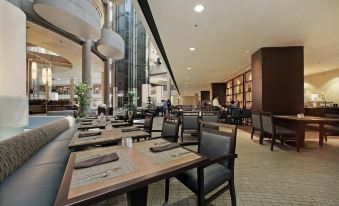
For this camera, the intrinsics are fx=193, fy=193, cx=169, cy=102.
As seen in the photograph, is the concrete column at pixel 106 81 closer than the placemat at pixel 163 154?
No

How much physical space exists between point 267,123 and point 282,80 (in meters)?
Answer: 1.79

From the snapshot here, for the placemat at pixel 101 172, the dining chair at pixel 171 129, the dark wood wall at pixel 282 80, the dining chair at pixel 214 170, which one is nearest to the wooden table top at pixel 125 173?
the placemat at pixel 101 172

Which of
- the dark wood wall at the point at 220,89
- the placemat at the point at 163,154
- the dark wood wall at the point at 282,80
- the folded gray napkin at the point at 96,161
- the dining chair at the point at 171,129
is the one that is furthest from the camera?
the dark wood wall at the point at 220,89

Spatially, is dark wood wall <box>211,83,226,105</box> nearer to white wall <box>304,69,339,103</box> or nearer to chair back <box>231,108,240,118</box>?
white wall <box>304,69,339,103</box>

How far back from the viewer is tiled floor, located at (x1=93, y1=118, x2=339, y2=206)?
7.32 feet

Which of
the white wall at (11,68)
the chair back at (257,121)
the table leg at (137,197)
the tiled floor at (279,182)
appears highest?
the white wall at (11,68)

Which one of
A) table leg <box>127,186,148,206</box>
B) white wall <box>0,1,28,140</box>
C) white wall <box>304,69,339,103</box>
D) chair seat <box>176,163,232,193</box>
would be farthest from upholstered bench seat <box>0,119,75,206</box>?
white wall <box>304,69,339,103</box>

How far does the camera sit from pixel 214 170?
192 centimetres

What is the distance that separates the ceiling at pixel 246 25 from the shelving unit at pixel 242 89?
342 centimetres

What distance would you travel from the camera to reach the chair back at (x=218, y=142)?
192 cm

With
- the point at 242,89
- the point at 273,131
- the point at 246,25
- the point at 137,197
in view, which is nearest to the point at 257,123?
the point at 273,131

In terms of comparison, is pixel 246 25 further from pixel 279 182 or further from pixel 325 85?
pixel 325 85

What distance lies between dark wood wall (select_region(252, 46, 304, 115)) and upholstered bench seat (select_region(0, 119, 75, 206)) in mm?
5412

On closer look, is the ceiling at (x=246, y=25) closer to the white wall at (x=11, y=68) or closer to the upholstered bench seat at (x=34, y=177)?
the white wall at (x=11, y=68)
